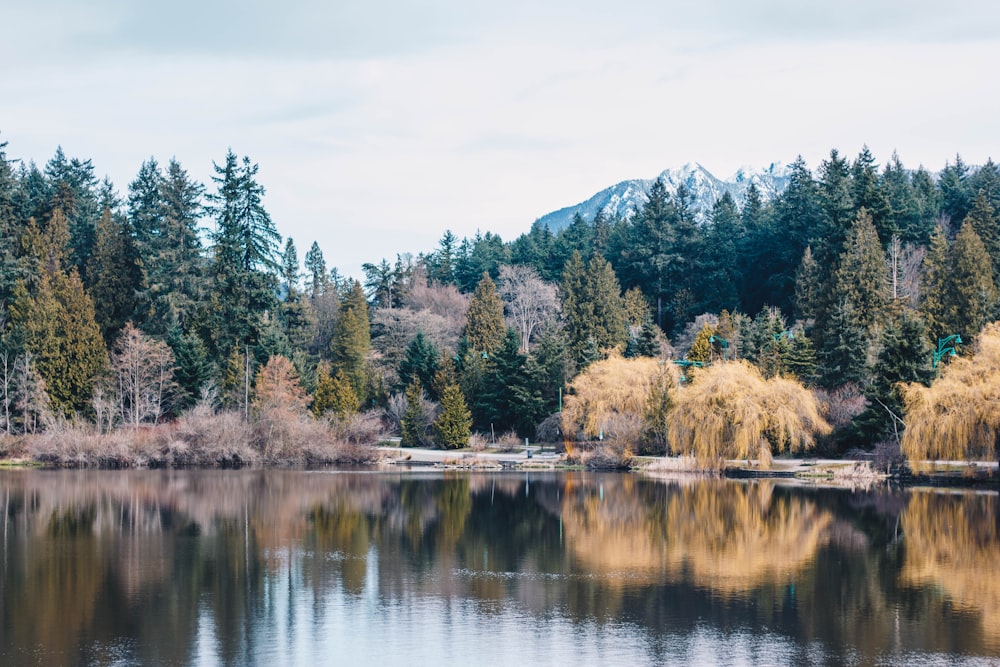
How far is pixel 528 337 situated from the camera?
93812mm

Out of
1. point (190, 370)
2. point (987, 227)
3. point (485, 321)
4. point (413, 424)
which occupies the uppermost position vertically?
point (987, 227)

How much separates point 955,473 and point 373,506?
2436 cm

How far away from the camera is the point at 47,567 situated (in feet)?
88.2

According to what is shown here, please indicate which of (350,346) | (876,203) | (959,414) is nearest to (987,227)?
(876,203)

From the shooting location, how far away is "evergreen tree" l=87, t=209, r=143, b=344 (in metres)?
77.1

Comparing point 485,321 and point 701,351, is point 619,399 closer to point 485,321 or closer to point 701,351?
point 701,351

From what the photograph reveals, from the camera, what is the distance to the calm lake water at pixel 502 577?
62.5 ft

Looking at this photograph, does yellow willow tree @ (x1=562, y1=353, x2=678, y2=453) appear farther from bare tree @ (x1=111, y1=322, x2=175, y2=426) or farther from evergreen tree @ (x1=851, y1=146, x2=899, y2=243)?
evergreen tree @ (x1=851, y1=146, x2=899, y2=243)

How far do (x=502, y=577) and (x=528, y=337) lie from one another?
68.3 metres

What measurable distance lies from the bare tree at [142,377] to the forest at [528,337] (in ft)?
0.72

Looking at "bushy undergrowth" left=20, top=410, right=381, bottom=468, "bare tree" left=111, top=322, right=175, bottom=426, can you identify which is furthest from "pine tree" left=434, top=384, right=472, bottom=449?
"bare tree" left=111, top=322, right=175, bottom=426

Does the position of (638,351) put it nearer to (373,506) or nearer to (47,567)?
(373,506)

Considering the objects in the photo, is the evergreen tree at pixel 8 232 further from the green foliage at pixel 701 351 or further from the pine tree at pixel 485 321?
the green foliage at pixel 701 351

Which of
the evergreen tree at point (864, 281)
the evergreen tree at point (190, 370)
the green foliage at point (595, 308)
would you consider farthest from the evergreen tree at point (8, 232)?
the evergreen tree at point (864, 281)
